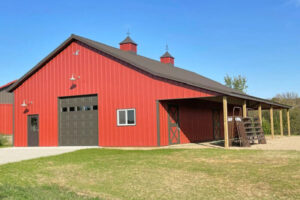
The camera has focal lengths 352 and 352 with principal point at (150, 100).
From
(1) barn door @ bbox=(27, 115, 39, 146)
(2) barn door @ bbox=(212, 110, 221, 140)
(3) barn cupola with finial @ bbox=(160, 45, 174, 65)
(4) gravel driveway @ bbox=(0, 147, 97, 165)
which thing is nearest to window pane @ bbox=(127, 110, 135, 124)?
(4) gravel driveway @ bbox=(0, 147, 97, 165)

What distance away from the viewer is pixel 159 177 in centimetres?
862

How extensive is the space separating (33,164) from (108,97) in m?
7.51

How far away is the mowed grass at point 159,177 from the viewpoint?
693 centimetres

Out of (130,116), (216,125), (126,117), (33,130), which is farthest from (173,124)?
(33,130)

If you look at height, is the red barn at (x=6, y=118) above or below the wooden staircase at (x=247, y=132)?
above

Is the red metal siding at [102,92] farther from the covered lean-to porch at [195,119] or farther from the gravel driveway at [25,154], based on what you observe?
the gravel driveway at [25,154]

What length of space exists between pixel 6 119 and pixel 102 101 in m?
14.4

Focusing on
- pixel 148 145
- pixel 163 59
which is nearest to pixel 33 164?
pixel 148 145

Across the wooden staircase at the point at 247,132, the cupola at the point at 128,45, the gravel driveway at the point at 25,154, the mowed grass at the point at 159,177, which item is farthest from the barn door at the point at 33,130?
the wooden staircase at the point at 247,132

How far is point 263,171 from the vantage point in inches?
354

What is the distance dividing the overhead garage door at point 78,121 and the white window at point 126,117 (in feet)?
4.68

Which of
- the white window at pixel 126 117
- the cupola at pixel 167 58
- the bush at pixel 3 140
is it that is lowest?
the bush at pixel 3 140

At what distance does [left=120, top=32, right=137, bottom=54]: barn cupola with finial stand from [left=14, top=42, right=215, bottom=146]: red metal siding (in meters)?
5.05

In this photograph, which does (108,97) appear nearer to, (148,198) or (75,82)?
(75,82)
